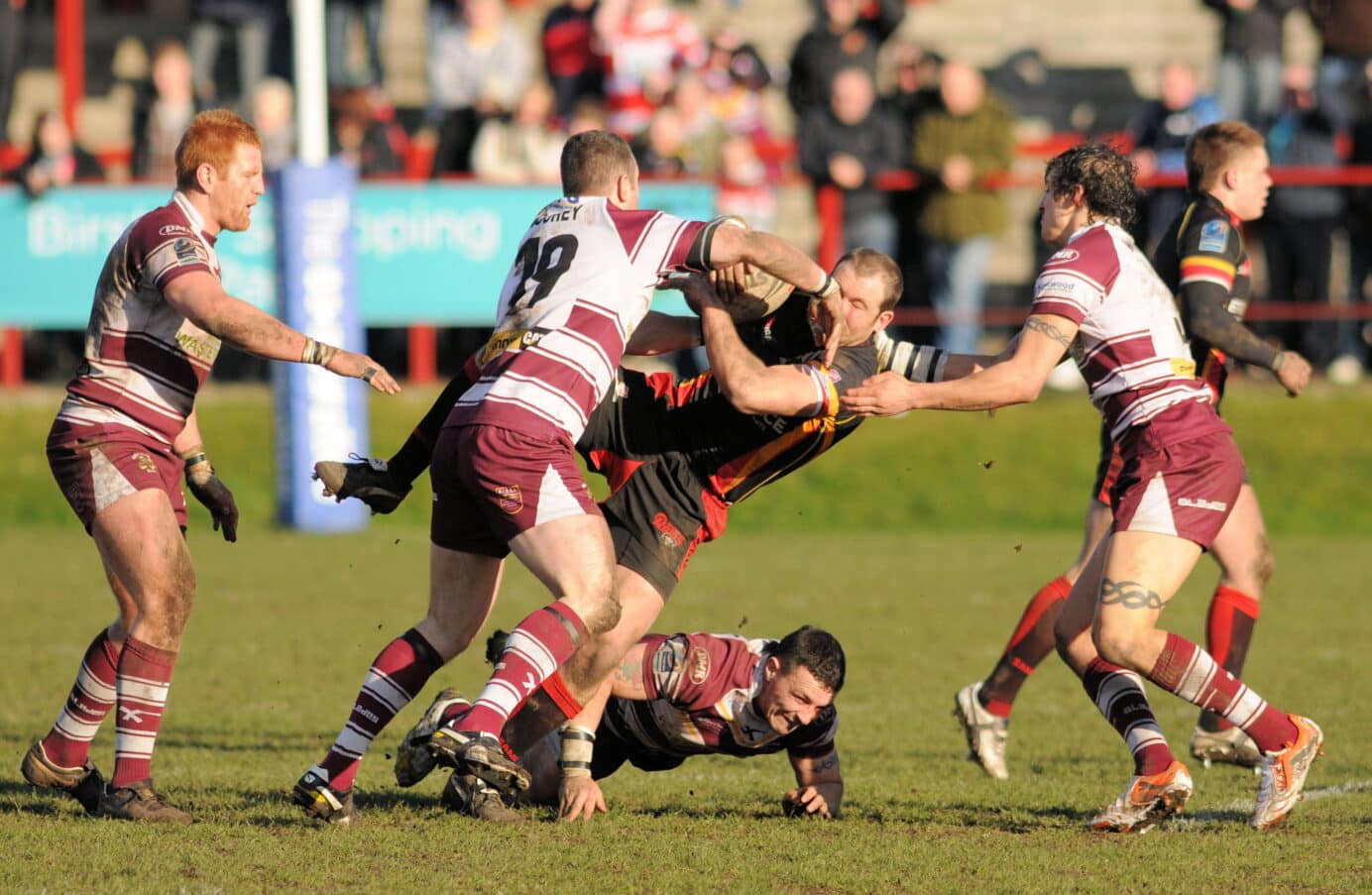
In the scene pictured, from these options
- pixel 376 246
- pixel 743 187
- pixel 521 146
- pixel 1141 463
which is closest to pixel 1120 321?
pixel 1141 463

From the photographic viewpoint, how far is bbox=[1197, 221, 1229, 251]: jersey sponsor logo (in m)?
6.98

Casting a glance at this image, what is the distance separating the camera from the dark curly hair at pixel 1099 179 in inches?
246

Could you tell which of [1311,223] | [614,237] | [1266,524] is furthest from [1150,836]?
[1311,223]

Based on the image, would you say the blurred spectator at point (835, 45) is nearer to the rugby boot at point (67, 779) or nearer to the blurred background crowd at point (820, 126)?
the blurred background crowd at point (820, 126)

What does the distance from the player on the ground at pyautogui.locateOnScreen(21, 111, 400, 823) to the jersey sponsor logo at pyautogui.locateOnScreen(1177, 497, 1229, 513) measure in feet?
10.1

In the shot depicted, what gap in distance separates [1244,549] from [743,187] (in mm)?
8240

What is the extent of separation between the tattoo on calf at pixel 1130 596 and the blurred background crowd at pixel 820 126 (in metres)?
9.27

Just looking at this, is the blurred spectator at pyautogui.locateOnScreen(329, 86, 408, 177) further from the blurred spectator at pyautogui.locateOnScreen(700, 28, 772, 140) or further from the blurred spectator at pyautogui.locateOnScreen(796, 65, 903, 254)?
the blurred spectator at pyautogui.locateOnScreen(796, 65, 903, 254)

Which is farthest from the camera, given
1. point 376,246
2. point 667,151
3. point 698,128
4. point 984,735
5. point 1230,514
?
point 698,128

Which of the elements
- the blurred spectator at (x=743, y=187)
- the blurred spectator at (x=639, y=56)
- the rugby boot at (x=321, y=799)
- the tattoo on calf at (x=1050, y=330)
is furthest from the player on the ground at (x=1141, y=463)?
the blurred spectator at (x=639, y=56)

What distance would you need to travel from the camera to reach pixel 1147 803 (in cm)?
595

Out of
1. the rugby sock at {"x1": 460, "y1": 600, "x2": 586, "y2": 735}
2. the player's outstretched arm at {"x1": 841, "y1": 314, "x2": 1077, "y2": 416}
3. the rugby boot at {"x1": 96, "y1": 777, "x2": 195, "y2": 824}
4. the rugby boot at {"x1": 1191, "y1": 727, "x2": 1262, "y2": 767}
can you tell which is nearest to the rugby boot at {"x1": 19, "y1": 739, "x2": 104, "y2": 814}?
the rugby boot at {"x1": 96, "y1": 777, "x2": 195, "y2": 824}

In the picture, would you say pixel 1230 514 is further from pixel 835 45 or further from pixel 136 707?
pixel 835 45

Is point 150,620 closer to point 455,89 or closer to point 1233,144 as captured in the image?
point 1233,144
